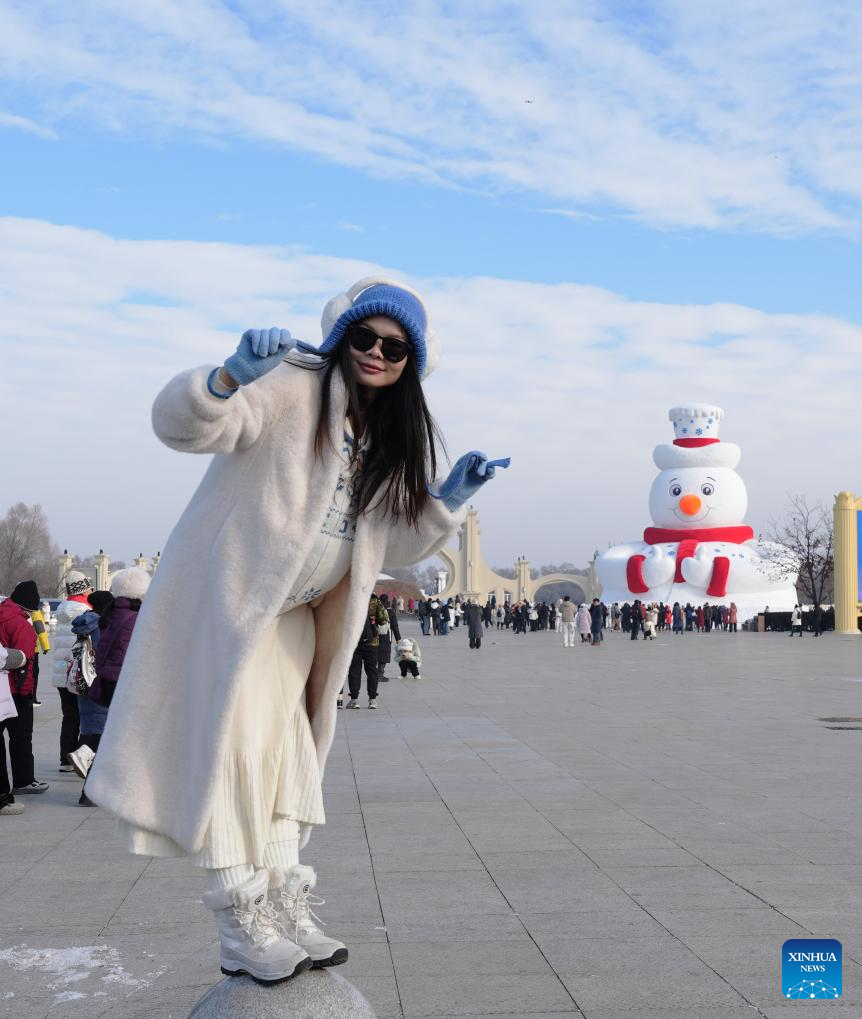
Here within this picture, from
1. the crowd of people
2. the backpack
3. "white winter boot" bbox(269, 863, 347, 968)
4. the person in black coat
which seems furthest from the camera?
the person in black coat

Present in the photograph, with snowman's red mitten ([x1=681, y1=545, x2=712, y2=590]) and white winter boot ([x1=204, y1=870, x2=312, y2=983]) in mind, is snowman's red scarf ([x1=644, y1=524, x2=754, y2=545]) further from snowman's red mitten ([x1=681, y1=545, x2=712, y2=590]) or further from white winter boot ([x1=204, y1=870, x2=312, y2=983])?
white winter boot ([x1=204, y1=870, x2=312, y2=983])

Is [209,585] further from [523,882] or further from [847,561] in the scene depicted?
[847,561]

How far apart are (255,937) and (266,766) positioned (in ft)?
1.35

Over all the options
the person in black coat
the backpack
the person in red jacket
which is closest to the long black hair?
the person in red jacket

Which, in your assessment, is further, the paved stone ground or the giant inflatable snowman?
the giant inflatable snowman

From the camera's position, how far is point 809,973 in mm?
3842

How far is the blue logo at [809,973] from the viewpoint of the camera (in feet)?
12.5

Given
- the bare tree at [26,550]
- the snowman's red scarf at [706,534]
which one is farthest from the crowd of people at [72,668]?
the bare tree at [26,550]

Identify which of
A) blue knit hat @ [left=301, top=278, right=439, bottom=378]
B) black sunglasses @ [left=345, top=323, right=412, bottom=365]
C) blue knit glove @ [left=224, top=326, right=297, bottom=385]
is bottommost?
blue knit glove @ [left=224, top=326, right=297, bottom=385]

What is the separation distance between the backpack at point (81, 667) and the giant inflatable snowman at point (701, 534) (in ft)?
139

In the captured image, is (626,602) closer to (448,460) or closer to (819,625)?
(819,625)

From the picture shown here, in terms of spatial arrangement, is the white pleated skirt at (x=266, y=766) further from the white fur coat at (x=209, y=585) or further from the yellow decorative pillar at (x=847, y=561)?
the yellow decorative pillar at (x=847, y=561)

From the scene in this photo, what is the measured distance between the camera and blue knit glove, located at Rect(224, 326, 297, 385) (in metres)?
2.81

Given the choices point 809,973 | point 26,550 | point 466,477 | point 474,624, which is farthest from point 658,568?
point 26,550
